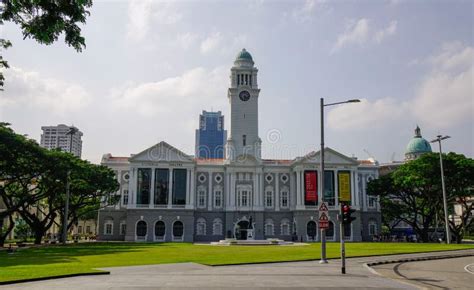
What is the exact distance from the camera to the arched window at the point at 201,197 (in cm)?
7331

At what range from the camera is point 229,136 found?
3000 inches

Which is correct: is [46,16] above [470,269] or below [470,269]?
above

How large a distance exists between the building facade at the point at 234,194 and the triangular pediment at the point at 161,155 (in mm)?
90

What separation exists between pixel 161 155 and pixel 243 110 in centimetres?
1586

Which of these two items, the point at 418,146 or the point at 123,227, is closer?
the point at 123,227

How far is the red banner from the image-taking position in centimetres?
7069

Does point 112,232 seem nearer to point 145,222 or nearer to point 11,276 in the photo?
point 145,222

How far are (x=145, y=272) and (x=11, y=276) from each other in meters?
5.51

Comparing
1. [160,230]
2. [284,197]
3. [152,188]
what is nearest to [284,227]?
[284,197]

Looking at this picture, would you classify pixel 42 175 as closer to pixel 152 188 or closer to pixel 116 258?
pixel 152 188

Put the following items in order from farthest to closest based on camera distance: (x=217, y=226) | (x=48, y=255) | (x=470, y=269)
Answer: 1. (x=217, y=226)
2. (x=48, y=255)
3. (x=470, y=269)

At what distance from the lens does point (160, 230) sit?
229 feet

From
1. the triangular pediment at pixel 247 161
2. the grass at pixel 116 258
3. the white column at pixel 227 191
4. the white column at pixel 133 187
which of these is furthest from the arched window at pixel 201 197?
the grass at pixel 116 258

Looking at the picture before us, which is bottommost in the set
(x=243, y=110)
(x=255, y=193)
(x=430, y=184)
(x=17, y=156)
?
(x=255, y=193)
